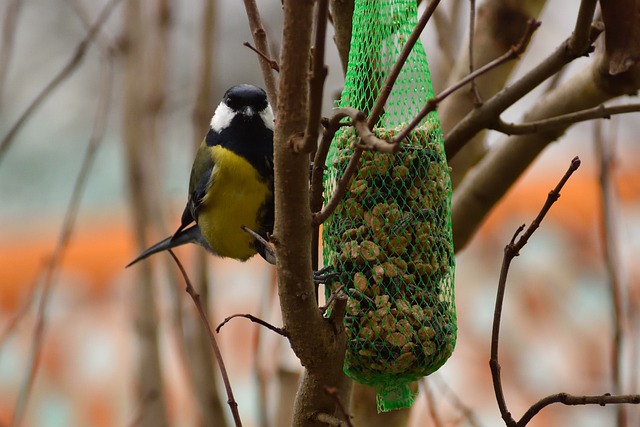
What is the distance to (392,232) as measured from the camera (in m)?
1.84

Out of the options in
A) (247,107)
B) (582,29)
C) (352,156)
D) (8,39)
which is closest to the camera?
(352,156)

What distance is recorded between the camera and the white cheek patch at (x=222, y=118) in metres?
2.59

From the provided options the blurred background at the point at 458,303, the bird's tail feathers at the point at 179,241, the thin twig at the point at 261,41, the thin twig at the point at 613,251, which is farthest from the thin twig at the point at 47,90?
the thin twig at the point at 613,251

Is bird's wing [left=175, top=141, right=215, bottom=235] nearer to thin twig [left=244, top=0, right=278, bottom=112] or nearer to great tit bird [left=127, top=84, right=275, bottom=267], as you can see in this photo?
great tit bird [left=127, top=84, right=275, bottom=267]

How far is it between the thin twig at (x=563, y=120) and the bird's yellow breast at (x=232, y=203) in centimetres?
76

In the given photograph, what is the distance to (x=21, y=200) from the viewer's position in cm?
552

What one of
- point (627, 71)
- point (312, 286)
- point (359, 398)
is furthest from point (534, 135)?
point (312, 286)

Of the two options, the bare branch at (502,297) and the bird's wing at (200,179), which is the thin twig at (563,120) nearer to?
the bare branch at (502,297)

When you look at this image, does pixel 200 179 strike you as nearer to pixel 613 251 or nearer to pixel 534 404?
pixel 613 251

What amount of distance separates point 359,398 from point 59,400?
2.10 m

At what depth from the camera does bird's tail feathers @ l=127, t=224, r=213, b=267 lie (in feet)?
8.79

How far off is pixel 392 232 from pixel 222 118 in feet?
3.22

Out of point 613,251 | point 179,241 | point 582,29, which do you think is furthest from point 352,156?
point 179,241

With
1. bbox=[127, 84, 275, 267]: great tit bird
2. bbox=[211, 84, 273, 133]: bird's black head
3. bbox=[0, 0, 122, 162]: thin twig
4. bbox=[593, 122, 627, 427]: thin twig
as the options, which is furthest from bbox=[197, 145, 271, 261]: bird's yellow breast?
bbox=[593, 122, 627, 427]: thin twig
